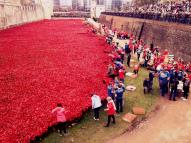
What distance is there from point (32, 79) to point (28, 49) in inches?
508

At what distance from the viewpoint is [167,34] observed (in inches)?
1271

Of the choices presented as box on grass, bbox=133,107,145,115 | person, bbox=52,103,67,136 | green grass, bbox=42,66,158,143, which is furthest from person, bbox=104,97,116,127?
person, bbox=52,103,67,136

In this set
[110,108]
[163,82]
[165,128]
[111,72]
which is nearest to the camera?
[110,108]

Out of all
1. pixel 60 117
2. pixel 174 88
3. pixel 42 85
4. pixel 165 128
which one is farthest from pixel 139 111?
pixel 42 85

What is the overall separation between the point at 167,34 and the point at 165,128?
20629 mm

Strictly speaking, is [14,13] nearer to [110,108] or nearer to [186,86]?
[186,86]

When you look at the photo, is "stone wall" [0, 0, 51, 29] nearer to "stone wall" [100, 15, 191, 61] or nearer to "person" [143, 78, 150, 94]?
"stone wall" [100, 15, 191, 61]

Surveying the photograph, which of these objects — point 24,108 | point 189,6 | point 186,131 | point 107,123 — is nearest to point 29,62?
point 24,108

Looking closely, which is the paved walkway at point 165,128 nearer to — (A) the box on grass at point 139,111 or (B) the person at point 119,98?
(A) the box on grass at point 139,111

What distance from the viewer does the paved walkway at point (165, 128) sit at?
12.6 metres

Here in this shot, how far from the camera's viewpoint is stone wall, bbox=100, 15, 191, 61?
89.6 ft

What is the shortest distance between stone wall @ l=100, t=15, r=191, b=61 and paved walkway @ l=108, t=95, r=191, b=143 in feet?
38.0

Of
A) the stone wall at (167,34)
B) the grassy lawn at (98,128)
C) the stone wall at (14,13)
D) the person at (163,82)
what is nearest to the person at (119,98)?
the grassy lawn at (98,128)

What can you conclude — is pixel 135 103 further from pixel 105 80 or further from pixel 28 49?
pixel 28 49
